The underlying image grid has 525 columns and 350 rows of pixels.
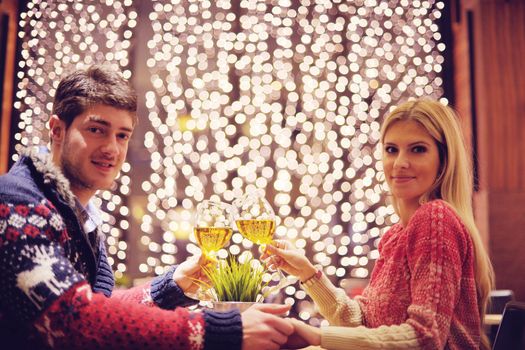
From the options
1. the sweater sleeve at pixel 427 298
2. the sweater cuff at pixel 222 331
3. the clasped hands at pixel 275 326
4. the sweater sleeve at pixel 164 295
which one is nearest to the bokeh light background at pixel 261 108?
the sweater sleeve at pixel 164 295

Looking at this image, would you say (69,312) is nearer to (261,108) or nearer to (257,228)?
(257,228)

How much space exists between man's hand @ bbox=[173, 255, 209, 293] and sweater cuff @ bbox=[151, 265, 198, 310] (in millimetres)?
17

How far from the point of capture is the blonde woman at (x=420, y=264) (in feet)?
3.75

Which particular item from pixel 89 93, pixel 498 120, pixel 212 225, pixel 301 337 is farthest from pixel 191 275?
pixel 498 120

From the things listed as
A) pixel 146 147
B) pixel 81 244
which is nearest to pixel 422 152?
pixel 81 244

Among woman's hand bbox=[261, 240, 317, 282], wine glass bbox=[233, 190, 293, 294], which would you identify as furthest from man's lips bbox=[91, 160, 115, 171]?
woman's hand bbox=[261, 240, 317, 282]

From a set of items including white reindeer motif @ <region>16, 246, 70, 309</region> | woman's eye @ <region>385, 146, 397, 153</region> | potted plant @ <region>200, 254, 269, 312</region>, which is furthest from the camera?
woman's eye @ <region>385, 146, 397, 153</region>

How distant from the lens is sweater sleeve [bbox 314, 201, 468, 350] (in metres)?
1.12

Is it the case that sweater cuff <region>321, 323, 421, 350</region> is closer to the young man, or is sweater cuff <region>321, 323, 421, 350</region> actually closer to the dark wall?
the young man

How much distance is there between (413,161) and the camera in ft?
4.61

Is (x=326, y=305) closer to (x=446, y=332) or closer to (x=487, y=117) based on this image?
→ (x=446, y=332)

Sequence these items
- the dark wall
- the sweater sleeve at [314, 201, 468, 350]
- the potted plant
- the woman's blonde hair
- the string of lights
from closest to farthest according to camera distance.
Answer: the sweater sleeve at [314, 201, 468, 350]
the potted plant
the woman's blonde hair
the dark wall
the string of lights

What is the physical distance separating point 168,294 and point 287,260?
1.35 feet

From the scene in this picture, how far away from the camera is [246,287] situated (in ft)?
4.12
